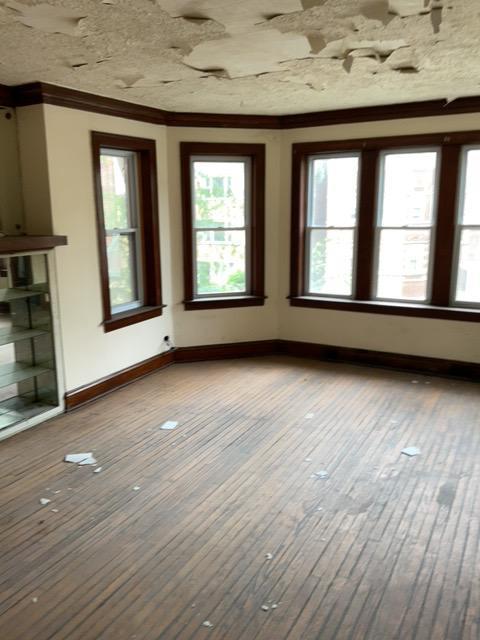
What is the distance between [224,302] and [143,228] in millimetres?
1160

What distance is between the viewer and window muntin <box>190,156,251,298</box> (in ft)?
17.3

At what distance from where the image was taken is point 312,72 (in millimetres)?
3504

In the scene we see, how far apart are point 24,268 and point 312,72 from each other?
8.22 feet

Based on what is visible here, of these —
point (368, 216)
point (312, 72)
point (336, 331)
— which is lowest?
point (336, 331)

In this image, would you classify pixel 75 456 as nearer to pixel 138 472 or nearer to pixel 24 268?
pixel 138 472

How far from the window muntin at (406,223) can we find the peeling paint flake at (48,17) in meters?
3.30

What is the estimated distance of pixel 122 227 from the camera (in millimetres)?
4816

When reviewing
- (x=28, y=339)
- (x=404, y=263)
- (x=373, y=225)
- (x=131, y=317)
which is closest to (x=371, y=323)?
(x=404, y=263)

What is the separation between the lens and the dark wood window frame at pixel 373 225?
467 centimetres

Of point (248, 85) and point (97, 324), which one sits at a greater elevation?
point (248, 85)

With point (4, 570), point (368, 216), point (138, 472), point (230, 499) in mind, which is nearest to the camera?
point (4, 570)

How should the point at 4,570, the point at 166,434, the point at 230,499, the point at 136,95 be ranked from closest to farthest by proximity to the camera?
the point at 4,570
the point at 230,499
the point at 166,434
the point at 136,95

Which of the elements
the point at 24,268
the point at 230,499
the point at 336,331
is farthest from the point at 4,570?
the point at 336,331

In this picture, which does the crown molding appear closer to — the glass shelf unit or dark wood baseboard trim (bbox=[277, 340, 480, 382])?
dark wood baseboard trim (bbox=[277, 340, 480, 382])
